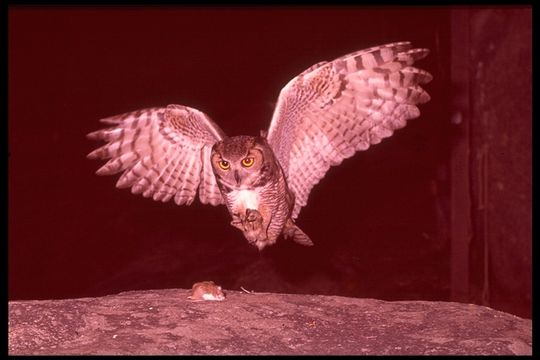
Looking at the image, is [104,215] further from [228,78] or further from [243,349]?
[243,349]

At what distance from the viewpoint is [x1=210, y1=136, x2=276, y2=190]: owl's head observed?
10.9 ft

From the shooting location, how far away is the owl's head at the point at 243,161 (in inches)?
131

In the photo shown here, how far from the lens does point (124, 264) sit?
20.1 feet

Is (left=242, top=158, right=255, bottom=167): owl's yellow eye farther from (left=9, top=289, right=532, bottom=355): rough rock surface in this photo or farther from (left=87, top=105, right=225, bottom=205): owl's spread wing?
(left=9, top=289, right=532, bottom=355): rough rock surface

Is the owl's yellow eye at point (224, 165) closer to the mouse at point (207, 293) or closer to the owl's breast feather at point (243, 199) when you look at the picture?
the owl's breast feather at point (243, 199)

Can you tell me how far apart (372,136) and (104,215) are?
3.28 meters

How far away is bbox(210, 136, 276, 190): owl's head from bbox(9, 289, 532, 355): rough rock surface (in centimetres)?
59

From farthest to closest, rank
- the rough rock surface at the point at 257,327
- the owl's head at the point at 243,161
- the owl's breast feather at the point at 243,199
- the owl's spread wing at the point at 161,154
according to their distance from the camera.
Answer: the owl's spread wing at the point at 161,154 < the owl's breast feather at the point at 243,199 < the owl's head at the point at 243,161 < the rough rock surface at the point at 257,327

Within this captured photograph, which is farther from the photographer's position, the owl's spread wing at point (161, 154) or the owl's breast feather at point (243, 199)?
the owl's spread wing at point (161, 154)

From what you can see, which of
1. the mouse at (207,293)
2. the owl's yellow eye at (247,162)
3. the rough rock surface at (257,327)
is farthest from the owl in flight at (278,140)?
the rough rock surface at (257,327)

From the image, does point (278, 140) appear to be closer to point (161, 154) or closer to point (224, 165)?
point (224, 165)

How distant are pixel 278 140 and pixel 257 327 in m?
1.01

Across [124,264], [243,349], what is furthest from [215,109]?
[243,349]

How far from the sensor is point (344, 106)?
11.8 feet
